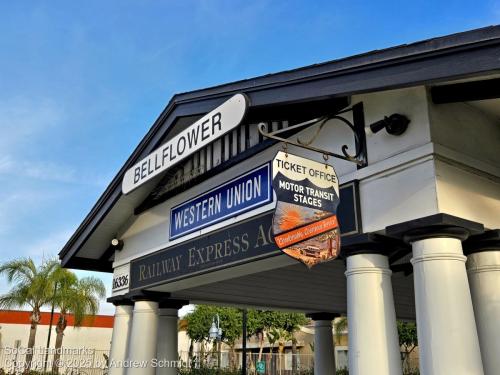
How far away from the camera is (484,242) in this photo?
17.0 ft

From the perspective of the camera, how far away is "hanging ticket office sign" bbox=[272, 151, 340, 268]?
4.88 m

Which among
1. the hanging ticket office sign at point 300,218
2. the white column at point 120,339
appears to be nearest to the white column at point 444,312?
the hanging ticket office sign at point 300,218

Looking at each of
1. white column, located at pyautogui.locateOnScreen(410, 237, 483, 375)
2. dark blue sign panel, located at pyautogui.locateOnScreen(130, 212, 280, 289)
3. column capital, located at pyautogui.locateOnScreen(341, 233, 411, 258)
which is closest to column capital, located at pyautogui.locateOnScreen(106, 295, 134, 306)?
dark blue sign panel, located at pyautogui.locateOnScreen(130, 212, 280, 289)

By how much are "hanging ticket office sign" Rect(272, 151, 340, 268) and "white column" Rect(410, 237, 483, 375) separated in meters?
0.83

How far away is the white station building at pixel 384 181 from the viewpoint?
454 cm

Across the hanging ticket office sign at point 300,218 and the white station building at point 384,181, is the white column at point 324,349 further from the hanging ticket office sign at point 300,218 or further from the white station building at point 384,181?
the hanging ticket office sign at point 300,218

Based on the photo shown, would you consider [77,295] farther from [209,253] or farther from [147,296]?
[209,253]

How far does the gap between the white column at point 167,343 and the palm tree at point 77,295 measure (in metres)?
17.1

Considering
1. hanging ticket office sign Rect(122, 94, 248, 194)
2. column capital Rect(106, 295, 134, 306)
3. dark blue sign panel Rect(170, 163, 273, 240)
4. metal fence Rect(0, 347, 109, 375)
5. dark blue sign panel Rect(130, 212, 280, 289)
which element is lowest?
metal fence Rect(0, 347, 109, 375)

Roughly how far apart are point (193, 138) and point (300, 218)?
1905 millimetres

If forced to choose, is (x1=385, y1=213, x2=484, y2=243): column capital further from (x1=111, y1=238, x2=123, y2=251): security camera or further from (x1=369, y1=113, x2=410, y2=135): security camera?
(x1=111, y1=238, x2=123, y2=251): security camera

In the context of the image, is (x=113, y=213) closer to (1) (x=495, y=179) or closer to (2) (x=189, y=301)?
(2) (x=189, y=301)

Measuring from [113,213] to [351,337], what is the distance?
20.2 feet

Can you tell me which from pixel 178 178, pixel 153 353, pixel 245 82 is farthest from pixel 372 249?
pixel 153 353
